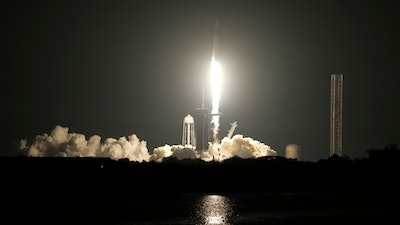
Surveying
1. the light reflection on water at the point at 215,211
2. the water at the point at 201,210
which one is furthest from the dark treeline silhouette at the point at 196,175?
the light reflection on water at the point at 215,211

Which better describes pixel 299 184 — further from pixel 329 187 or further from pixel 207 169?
pixel 207 169

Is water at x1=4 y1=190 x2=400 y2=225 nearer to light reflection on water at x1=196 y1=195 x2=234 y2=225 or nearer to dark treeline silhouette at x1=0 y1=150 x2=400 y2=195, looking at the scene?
light reflection on water at x1=196 y1=195 x2=234 y2=225

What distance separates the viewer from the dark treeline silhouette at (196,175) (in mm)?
133250

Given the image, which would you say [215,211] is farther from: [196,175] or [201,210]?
[196,175]

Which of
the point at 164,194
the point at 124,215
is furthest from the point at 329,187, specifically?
the point at 124,215

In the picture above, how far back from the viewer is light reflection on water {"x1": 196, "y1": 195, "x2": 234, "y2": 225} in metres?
84.4

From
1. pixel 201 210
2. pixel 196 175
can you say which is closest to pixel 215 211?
pixel 201 210

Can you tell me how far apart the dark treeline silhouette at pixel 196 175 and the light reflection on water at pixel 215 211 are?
26.5m

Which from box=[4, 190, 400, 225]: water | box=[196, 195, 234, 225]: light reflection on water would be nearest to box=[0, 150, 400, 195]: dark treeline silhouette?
box=[4, 190, 400, 225]: water

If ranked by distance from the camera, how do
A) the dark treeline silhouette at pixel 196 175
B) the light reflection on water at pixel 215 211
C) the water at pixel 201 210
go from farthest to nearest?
1. the dark treeline silhouette at pixel 196 175
2. the light reflection on water at pixel 215 211
3. the water at pixel 201 210

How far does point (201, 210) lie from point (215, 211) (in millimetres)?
2749

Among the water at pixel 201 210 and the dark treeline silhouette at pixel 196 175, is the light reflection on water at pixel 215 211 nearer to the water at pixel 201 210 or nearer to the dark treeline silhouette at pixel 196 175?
the water at pixel 201 210

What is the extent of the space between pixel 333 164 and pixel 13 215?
91.2 m

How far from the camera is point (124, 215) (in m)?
89.9
